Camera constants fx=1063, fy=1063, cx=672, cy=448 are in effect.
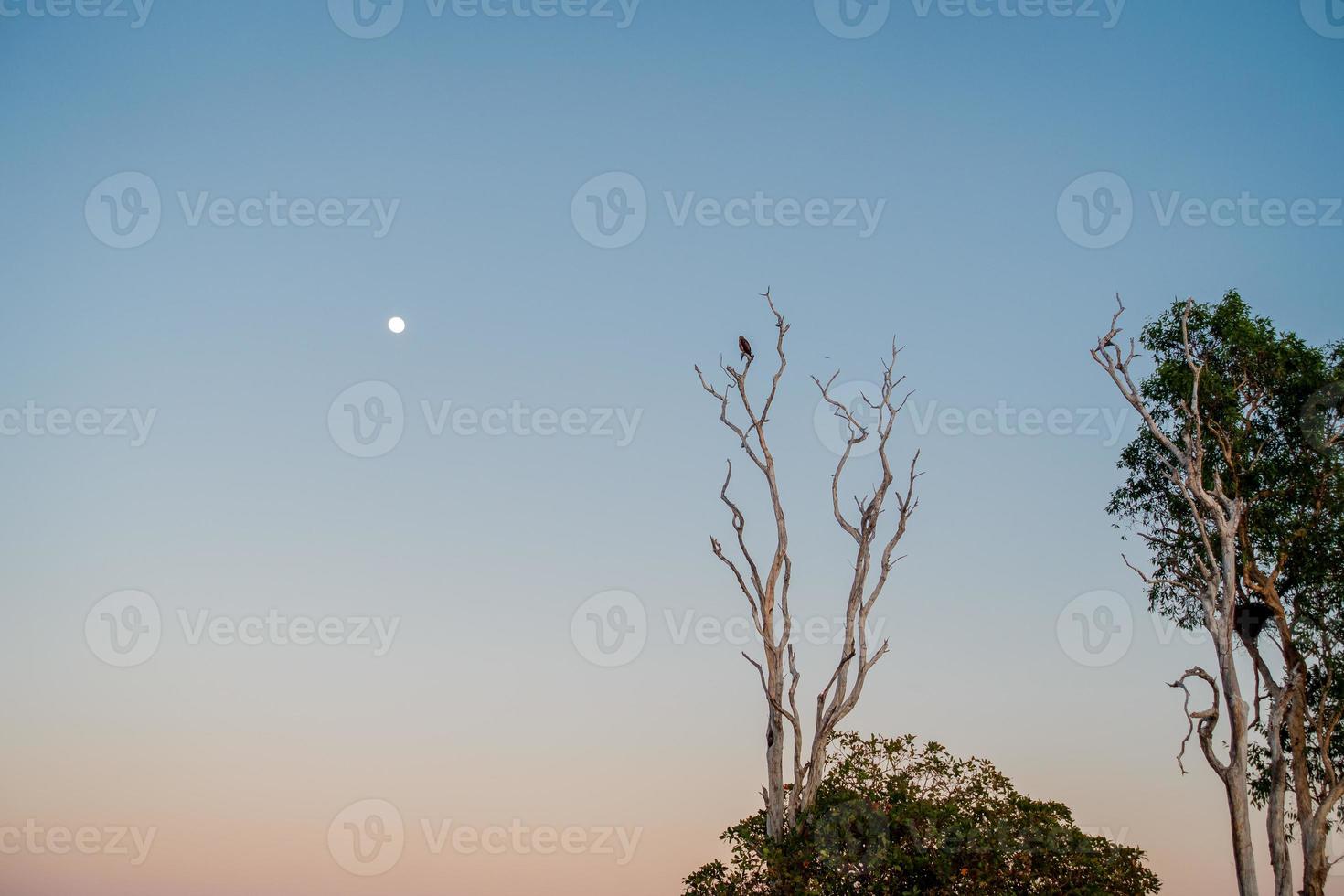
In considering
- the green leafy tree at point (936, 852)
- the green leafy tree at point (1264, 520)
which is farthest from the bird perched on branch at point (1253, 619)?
the green leafy tree at point (936, 852)

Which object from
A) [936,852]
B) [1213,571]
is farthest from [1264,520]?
[936,852]

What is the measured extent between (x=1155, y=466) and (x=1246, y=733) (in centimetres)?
510

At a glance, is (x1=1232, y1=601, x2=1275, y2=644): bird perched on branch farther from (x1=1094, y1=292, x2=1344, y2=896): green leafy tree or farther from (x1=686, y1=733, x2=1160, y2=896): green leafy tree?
(x1=686, y1=733, x2=1160, y2=896): green leafy tree

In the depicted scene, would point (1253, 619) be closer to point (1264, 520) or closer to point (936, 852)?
point (1264, 520)

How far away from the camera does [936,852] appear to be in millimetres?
13750

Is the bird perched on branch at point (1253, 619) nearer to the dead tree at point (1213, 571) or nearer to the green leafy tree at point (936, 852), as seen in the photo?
the dead tree at point (1213, 571)

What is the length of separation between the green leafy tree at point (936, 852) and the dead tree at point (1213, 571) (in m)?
2.84

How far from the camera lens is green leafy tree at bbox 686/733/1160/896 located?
534 inches

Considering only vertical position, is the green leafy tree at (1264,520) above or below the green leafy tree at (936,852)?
above

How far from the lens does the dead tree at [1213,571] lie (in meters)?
15.9

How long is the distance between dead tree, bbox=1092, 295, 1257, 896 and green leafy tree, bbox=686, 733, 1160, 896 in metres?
2.84

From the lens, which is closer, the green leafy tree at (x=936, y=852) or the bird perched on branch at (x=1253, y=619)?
the green leafy tree at (x=936, y=852)

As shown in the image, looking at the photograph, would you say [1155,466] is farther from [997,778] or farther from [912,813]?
[912,813]

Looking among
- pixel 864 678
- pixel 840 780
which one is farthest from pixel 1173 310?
pixel 840 780
